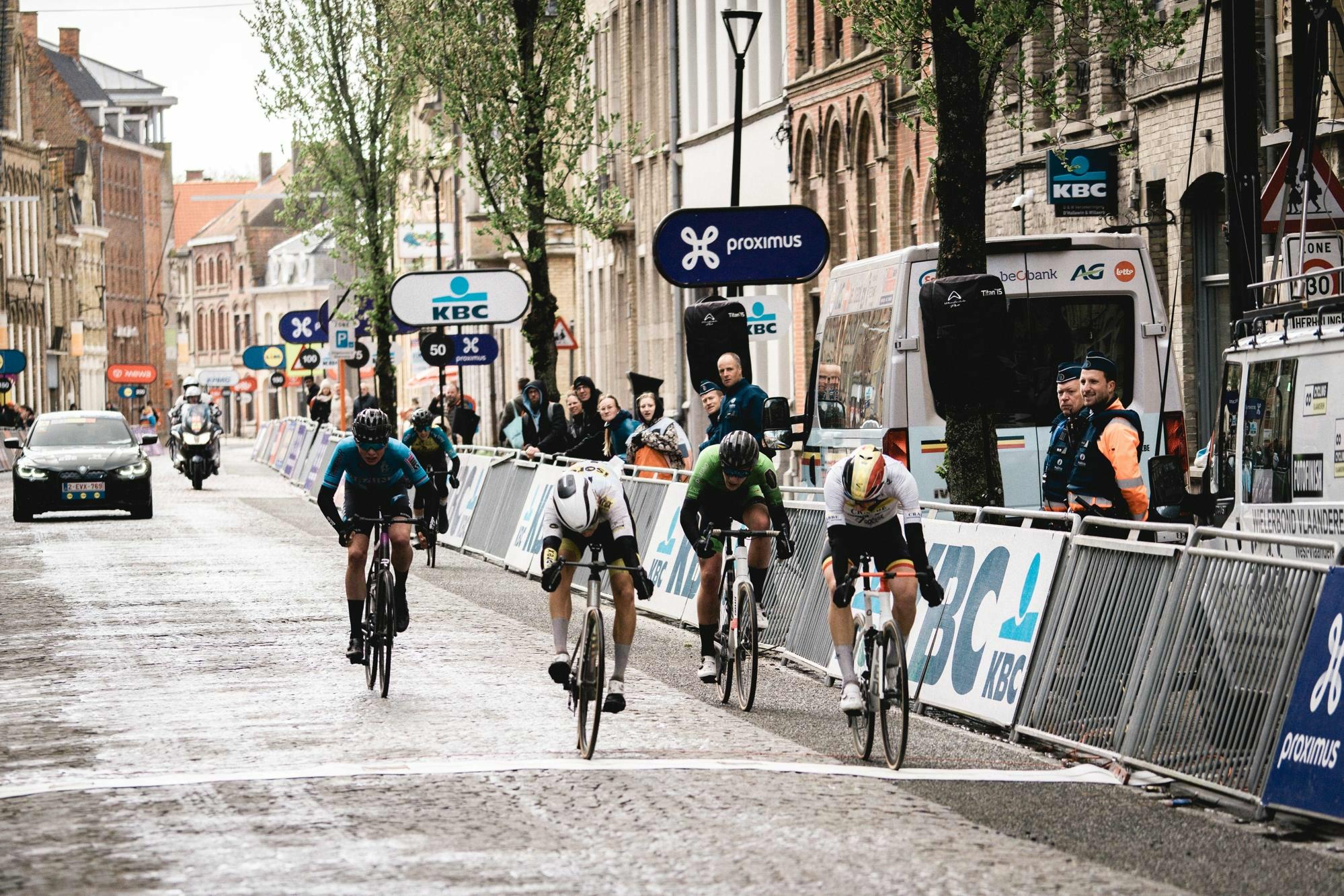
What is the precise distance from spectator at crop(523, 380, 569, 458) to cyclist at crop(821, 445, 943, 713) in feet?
48.2

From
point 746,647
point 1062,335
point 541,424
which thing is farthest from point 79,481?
point 746,647

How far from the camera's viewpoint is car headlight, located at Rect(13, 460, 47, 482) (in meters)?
35.9

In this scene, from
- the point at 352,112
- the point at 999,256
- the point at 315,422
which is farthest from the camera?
the point at 352,112

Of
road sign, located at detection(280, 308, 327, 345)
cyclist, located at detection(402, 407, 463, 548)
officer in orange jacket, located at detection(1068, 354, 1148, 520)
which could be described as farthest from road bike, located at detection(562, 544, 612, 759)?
road sign, located at detection(280, 308, 327, 345)

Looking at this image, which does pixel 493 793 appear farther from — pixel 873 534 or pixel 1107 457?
pixel 1107 457

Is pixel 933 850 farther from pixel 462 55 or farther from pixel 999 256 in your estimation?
pixel 462 55

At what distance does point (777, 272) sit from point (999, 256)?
2.00 meters

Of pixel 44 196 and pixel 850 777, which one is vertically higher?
pixel 44 196

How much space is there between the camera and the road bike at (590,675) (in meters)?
11.7

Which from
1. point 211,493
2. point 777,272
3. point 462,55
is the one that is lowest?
point 211,493

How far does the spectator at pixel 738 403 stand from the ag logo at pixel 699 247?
6.11 feet

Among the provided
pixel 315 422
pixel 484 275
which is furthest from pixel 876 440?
pixel 315 422

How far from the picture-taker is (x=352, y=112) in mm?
56656

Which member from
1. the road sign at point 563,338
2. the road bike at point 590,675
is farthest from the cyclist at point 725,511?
the road sign at point 563,338
